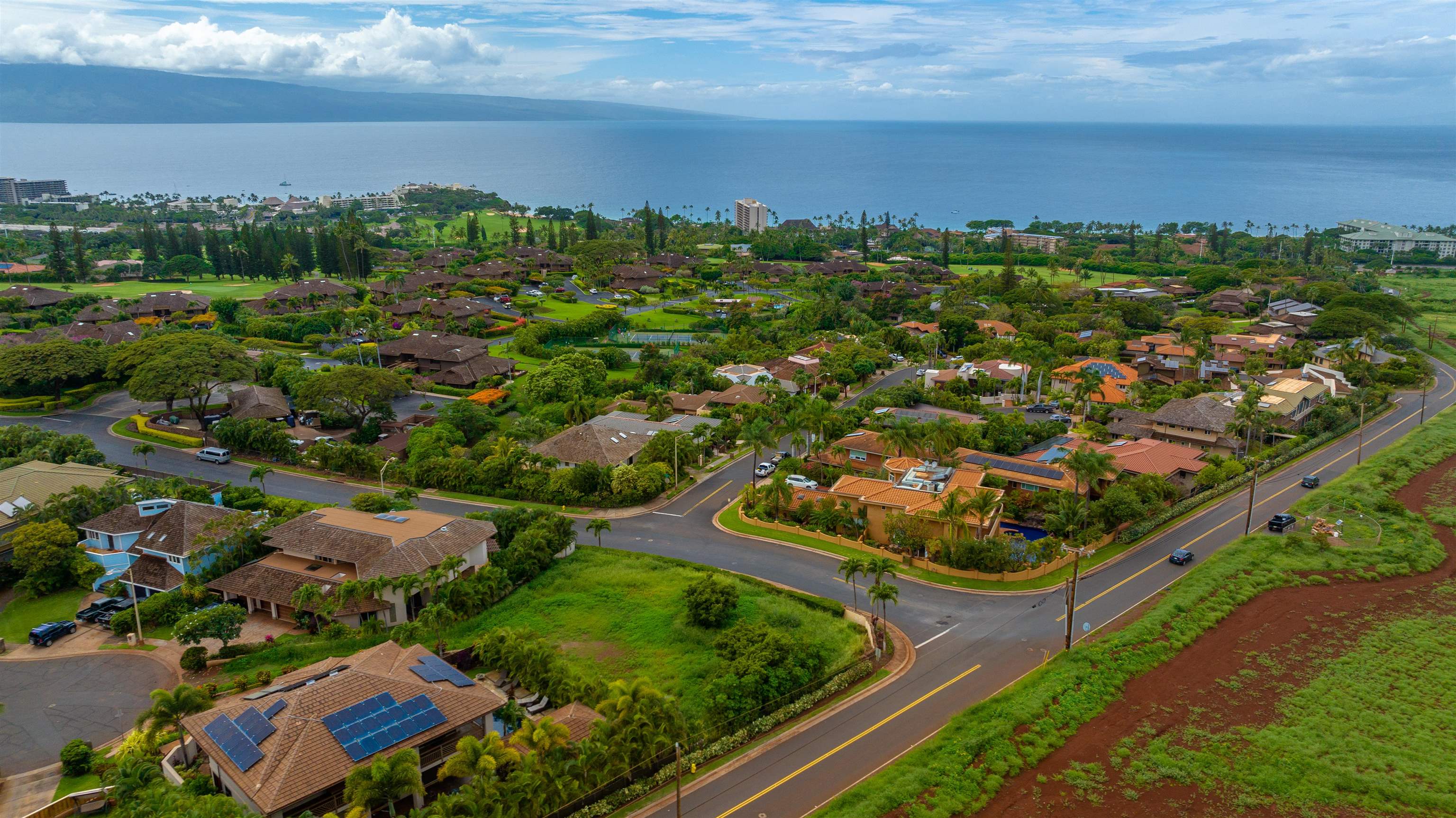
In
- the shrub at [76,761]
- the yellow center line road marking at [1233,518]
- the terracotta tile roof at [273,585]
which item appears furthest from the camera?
the yellow center line road marking at [1233,518]

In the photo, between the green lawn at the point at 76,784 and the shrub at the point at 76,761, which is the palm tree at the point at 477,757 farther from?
the shrub at the point at 76,761

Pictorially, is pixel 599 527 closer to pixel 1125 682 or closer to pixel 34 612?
pixel 1125 682

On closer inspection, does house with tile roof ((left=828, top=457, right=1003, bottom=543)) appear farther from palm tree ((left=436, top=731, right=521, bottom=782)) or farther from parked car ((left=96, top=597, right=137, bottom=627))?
parked car ((left=96, top=597, right=137, bottom=627))

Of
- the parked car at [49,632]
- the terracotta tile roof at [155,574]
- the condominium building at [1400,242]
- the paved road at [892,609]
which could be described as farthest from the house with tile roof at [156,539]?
the condominium building at [1400,242]

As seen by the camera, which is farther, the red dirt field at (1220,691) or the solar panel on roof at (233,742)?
the red dirt field at (1220,691)

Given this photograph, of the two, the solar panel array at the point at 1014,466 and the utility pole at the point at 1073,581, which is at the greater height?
the solar panel array at the point at 1014,466

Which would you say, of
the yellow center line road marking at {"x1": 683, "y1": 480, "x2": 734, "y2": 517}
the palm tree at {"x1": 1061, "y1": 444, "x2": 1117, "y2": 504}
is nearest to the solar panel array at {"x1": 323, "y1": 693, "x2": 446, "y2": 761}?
the yellow center line road marking at {"x1": 683, "y1": 480, "x2": 734, "y2": 517}

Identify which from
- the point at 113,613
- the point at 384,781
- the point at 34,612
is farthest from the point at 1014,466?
the point at 34,612
